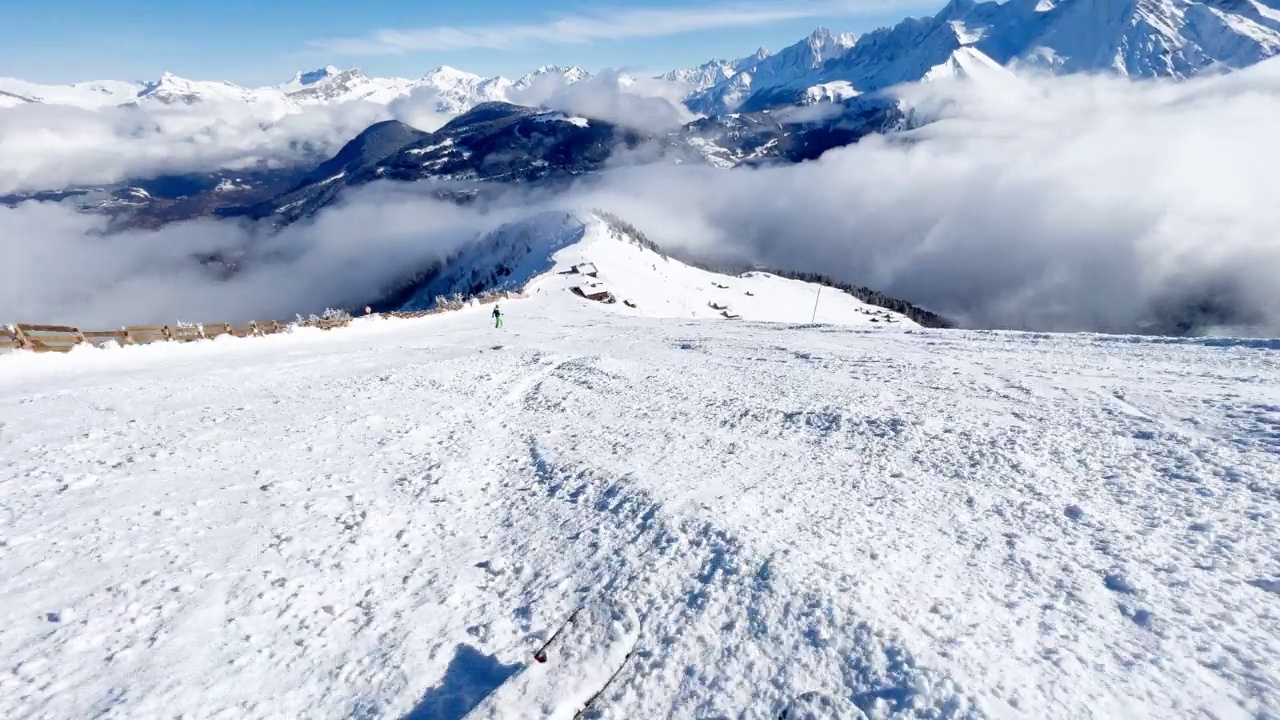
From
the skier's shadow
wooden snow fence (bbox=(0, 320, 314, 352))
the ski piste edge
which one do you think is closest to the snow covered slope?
wooden snow fence (bbox=(0, 320, 314, 352))

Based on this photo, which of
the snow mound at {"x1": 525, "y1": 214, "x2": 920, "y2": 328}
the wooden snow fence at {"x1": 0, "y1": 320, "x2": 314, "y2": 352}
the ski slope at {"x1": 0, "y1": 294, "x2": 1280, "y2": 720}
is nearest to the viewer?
the ski slope at {"x1": 0, "y1": 294, "x2": 1280, "y2": 720}

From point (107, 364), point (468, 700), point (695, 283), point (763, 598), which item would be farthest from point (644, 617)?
point (695, 283)

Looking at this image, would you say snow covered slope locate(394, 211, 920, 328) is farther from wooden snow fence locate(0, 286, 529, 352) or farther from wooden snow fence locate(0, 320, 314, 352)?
wooden snow fence locate(0, 320, 314, 352)

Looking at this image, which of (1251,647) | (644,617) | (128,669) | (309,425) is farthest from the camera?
(309,425)

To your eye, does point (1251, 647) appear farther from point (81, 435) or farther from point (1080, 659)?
point (81, 435)

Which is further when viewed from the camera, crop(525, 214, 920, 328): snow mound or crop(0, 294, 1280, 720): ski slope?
crop(525, 214, 920, 328): snow mound

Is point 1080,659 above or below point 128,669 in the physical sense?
above

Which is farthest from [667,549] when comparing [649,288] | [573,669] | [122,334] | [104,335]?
[649,288]
